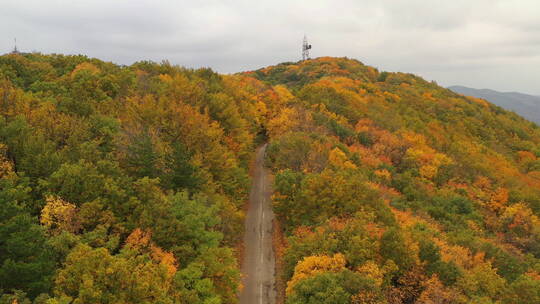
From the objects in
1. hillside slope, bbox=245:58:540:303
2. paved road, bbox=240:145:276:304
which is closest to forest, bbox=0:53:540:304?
hillside slope, bbox=245:58:540:303

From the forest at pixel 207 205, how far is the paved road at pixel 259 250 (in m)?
1.29

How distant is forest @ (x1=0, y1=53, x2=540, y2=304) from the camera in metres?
21.8

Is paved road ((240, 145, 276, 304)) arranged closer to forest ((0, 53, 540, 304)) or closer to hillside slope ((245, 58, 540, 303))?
forest ((0, 53, 540, 304))

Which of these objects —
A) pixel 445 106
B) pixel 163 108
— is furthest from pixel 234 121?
pixel 445 106

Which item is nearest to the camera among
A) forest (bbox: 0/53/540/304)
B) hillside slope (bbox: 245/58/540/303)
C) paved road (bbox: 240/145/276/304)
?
forest (bbox: 0/53/540/304)

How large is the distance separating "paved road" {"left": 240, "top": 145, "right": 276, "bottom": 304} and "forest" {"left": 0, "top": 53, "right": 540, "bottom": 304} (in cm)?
129

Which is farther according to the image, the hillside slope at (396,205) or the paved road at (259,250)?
the paved road at (259,250)

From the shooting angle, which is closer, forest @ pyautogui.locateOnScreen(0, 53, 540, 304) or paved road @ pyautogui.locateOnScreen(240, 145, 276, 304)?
forest @ pyautogui.locateOnScreen(0, 53, 540, 304)

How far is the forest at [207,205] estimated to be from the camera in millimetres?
21766

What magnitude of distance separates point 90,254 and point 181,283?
6.33 m

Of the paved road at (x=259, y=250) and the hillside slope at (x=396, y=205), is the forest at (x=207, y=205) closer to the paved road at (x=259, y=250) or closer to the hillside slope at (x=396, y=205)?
the hillside slope at (x=396, y=205)

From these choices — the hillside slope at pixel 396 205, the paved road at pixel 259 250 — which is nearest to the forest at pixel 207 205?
the hillside slope at pixel 396 205

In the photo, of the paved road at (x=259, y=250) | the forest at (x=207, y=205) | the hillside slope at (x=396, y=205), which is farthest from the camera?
the paved road at (x=259, y=250)

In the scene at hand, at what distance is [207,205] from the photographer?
114 feet
